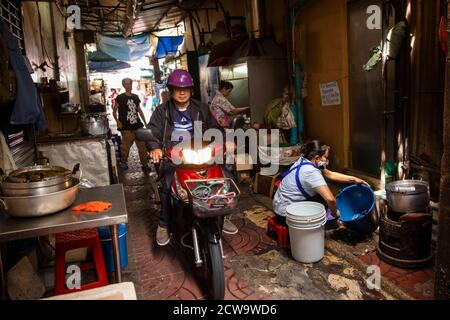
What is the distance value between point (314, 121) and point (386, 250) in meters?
5.04

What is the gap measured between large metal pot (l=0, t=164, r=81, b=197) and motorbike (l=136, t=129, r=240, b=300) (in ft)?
3.99

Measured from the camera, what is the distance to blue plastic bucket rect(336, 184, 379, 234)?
4887 millimetres

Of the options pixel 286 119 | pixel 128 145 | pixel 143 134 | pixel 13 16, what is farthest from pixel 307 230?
pixel 128 145

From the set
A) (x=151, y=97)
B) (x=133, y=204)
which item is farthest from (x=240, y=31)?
(x=151, y=97)

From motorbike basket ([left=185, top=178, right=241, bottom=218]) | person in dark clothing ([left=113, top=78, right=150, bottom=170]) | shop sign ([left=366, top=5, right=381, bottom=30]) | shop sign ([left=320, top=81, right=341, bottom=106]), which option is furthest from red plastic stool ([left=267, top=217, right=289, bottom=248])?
person in dark clothing ([left=113, top=78, right=150, bottom=170])

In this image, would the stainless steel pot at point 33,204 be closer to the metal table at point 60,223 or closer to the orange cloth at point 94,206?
the metal table at point 60,223

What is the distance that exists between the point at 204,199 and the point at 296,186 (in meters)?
1.76

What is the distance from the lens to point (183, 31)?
62.0 ft

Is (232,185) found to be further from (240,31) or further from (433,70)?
(240,31)

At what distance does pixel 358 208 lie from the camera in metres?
5.36

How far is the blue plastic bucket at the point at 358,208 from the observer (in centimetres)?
489

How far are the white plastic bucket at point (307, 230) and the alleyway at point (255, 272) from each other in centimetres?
14

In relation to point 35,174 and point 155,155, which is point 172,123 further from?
point 35,174

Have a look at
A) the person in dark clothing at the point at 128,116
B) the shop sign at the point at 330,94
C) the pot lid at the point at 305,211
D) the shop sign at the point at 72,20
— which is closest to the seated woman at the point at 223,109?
the shop sign at the point at 330,94
